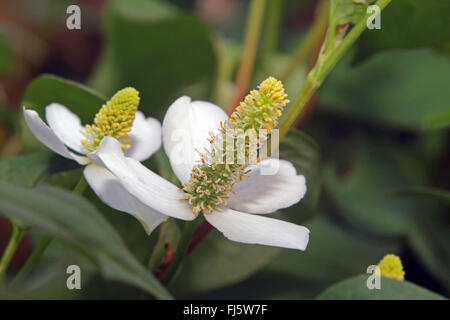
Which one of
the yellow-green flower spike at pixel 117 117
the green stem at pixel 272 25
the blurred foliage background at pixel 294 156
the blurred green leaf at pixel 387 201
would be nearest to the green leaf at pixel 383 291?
the blurred foliage background at pixel 294 156

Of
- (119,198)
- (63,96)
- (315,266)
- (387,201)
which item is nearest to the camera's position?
(119,198)

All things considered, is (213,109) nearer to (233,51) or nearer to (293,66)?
(293,66)

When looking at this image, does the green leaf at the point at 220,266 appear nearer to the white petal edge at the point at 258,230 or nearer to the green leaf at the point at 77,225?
the white petal edge at the point at 258,230

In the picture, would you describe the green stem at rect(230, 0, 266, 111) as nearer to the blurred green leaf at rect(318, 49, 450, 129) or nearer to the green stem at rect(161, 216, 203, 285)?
the blurred green leaf at rect(318, 49, 450, 129)

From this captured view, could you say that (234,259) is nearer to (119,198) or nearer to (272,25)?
(119,198)

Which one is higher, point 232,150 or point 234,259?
point 232,150

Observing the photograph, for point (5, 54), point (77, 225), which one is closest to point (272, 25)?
point (5, 54)

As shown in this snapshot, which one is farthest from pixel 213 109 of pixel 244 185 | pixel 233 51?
pixel 233 51

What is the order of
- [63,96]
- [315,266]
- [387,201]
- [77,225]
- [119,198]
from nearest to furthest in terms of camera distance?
1. [77,225]
2. [119,198]
3. [63,96]
4. [315,266]
5. [387,201]
